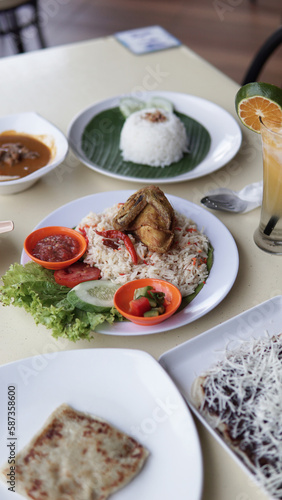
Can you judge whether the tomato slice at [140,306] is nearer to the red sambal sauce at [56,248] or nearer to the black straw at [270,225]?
the red sambal sauce at [56,248]

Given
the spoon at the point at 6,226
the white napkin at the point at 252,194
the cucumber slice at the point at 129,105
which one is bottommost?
the white napkin at the point at 252,194

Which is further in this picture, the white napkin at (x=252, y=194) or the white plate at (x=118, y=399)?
the white napkin at (x=252, y=194)

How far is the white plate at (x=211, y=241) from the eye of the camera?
4.93ft

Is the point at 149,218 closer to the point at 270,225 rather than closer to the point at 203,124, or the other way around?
the point at 270,225

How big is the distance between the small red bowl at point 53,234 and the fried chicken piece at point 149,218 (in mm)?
144

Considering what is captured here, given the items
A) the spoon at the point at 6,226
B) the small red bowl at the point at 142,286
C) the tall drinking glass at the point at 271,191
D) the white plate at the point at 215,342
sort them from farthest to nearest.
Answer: the spoon at the point at 6,226, the tall drinking glass at the point at 271,191, the small red bowl at the point at 142,286, the white plate at the point at 215,342

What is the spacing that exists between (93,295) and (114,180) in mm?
816

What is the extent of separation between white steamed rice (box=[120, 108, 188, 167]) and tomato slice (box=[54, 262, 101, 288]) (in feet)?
2.64

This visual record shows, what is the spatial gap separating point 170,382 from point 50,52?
8.73 feet

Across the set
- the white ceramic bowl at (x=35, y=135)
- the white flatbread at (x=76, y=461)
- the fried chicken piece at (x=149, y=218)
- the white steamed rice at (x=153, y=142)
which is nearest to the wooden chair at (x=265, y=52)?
the white steamed rice at (x=153, y=142)

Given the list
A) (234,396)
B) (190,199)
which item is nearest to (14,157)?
(190,199)

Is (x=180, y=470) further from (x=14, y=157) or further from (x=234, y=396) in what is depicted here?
(x=14, y=157)

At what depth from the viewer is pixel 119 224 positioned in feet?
5.81

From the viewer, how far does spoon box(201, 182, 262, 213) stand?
6.57ft
